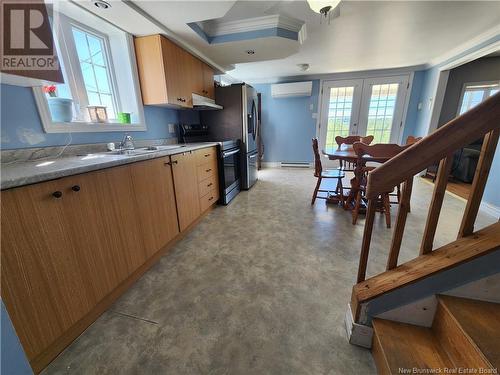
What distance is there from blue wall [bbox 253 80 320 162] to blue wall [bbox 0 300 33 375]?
5393mm

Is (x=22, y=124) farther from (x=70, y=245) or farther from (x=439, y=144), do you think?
(x=439, y=144)

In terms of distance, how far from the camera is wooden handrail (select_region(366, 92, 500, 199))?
0.75 metres

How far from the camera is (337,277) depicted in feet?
5.06

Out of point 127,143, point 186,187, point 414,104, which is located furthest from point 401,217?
point 414,104

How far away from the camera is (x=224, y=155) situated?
2904mm

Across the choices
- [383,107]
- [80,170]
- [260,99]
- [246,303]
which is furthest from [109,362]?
[383,107]

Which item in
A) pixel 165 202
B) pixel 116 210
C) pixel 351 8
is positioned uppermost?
pixel 351 8

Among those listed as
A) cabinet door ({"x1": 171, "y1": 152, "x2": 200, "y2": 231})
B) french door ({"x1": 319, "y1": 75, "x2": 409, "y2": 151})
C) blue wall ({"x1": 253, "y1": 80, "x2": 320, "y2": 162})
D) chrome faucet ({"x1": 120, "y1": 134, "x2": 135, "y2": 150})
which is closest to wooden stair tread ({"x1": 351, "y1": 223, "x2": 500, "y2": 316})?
cabinet door ({"x1": 171, "y1": 152, "x2": 200, "y2": 231})

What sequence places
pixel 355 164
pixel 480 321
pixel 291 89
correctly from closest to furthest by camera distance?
pixel 480 321
pixel 355 164
pixel 291 89

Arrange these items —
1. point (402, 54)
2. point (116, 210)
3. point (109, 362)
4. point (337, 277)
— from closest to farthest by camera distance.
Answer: point (109, 362)
point (116, 210)
point (337, 277)
point (402, 54)

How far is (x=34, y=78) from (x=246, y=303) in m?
1.84

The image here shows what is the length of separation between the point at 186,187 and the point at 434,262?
6.53 feet

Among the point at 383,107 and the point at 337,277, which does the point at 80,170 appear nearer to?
the point at 337,277

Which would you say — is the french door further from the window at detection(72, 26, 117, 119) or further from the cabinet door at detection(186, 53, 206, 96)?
the window at detection(72, 26, 117, 119)
